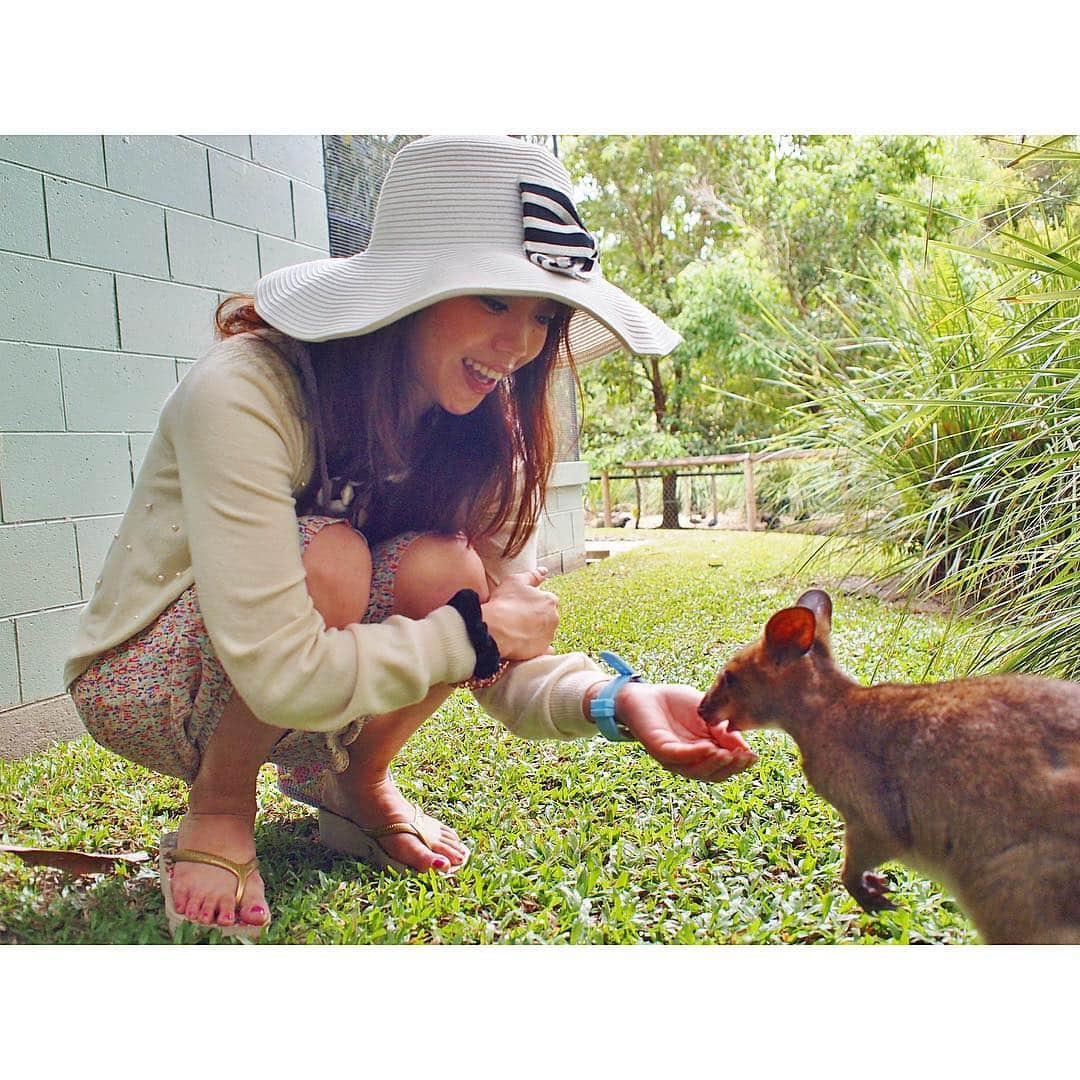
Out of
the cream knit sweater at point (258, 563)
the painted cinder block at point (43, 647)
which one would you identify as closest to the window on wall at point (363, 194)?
the cream knit sweater at point (258, 563)

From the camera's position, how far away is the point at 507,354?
1.51 m

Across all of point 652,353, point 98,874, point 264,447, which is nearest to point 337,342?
point 264,447

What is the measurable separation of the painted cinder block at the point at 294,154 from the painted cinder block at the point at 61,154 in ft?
0.86

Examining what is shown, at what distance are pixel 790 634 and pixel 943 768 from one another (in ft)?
0.87

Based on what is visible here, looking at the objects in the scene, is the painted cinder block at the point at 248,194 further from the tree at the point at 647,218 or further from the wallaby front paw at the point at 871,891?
the wallaby front paw at the point at 871,891

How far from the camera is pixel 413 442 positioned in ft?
5.18

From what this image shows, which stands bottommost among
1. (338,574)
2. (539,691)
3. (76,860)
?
(76,860)

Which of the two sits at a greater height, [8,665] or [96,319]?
[96,319]

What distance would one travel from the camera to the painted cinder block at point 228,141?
1.72 m

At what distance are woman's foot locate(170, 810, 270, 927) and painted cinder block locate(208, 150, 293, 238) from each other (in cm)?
101

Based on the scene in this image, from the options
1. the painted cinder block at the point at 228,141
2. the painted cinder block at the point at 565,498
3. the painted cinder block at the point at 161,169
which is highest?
the painted cinder block at the point at 228,141

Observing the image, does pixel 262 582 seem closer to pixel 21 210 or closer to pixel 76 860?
pixel 76 860

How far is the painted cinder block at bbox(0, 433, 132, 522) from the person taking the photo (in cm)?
168

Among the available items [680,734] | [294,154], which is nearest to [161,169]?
[294,154]
